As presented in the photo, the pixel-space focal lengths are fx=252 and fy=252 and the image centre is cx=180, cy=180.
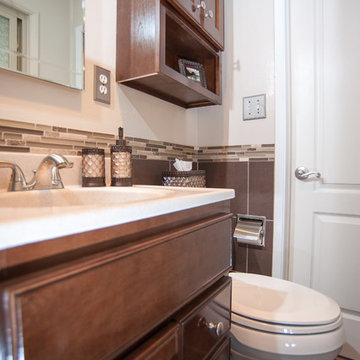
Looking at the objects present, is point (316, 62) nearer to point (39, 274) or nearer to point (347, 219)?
point (347, 219)

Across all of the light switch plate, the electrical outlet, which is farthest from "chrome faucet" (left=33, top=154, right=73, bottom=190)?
the electrical outlet

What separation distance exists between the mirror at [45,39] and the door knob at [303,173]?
112 cm

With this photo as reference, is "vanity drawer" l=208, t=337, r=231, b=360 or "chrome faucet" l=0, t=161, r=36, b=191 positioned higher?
"chrome faucet" l=0, t=161, r=36, b=191

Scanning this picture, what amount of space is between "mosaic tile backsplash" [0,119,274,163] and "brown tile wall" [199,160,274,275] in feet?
0.18

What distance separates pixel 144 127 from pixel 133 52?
32 centimetres

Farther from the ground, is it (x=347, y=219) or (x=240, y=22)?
(x=240, y=22)

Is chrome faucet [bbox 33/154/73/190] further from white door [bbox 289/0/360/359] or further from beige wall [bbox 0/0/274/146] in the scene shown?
white door [bbox 289/0/360/359]

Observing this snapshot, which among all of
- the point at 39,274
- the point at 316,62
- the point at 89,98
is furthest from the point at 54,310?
the point at 316,62

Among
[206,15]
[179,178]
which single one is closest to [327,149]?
[179,178]

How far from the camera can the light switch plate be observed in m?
0.95

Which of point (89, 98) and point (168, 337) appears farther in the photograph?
point (89, 98)

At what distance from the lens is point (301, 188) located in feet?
4.48

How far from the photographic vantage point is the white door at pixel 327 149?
125 cm

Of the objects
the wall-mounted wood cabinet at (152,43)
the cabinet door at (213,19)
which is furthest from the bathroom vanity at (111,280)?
the cabinet door at (213,19)
